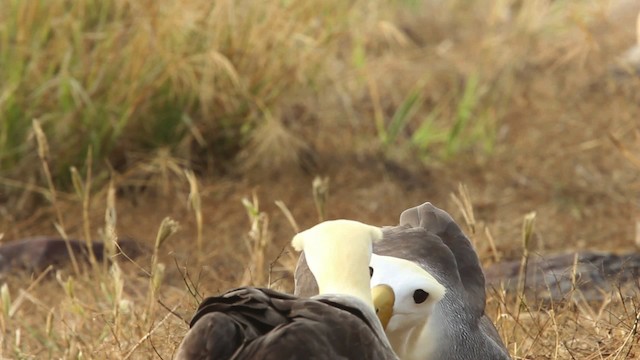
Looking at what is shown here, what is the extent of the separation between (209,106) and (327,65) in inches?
21.2

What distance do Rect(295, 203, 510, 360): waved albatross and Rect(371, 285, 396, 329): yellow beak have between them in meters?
0.01

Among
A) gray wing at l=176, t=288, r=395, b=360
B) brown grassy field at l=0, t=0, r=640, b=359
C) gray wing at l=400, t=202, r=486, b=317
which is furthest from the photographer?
brown grassy field at l=0, t=0, r=640, b=359

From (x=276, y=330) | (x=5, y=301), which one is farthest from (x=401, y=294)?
(x=5, y=301)

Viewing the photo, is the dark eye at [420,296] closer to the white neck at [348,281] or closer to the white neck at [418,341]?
the white neck at [418,341]

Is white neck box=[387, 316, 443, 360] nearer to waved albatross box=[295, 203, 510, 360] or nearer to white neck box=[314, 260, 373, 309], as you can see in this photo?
waved albatross box=[295, 203, 510, 360]

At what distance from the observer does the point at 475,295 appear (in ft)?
6.20

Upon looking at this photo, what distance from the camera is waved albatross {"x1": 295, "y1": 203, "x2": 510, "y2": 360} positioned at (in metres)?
1.71

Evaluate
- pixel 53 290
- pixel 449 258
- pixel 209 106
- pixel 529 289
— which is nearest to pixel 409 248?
pixel 449 258

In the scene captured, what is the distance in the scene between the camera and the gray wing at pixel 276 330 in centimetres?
141

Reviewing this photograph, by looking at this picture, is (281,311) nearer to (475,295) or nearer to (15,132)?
(475,295)

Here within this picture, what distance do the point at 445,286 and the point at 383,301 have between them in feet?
0.74

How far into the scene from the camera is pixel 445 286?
1826 millimetres

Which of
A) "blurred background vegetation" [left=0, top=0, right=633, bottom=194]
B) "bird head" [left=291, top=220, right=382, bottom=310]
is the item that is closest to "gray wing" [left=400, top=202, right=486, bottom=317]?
"bird head" [left=291, top=220, right=382, bottom=310]

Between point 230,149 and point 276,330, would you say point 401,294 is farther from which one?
point 230,149
